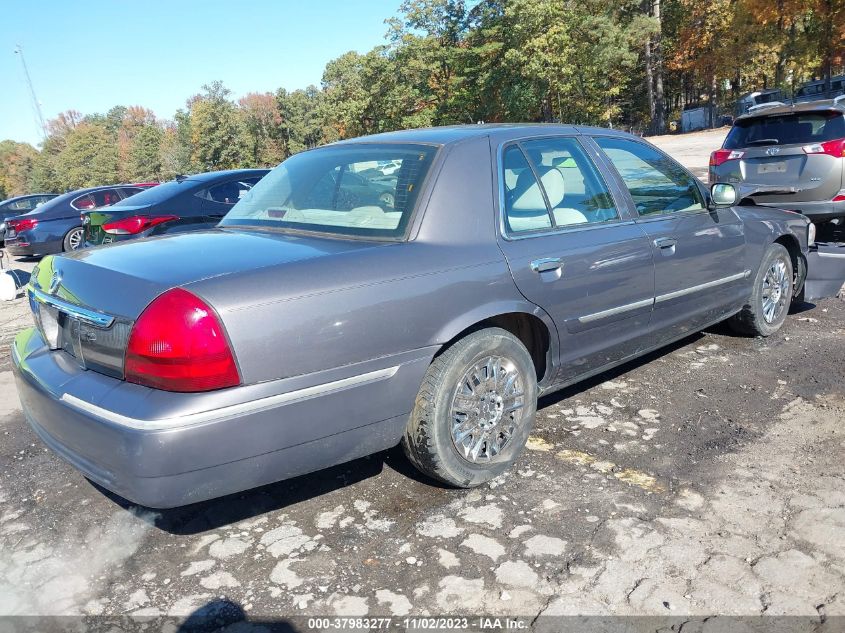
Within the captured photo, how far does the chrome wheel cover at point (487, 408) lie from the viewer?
3.11 metres

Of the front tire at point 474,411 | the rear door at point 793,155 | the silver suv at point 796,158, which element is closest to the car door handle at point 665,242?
the front tire at point 474,411

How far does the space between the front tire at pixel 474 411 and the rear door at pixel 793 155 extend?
5.44 m

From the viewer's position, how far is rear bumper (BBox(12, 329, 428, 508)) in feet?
7.80

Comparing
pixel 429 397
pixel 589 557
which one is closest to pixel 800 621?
pixel 589 557

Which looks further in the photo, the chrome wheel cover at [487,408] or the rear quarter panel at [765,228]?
the rear quarter panel at [765,228]

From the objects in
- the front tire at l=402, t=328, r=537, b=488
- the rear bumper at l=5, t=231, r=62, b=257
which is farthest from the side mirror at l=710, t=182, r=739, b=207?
the rear bumper at l=5, t=231, r=62, b=257

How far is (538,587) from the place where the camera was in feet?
8.11

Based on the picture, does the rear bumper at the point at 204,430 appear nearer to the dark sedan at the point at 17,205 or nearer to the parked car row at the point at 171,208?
the parked car row at the point at 171,208

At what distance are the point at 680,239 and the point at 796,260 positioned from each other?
2.07m

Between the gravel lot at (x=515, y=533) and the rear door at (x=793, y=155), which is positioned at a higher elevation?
the rear door at (x=793, y=155)

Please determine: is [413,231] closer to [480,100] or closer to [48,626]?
[48,626]

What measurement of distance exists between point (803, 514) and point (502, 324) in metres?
1.51

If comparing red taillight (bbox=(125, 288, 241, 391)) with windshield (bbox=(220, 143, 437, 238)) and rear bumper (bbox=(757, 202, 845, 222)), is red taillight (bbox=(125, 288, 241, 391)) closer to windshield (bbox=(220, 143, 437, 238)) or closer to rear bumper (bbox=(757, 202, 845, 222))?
windshield (bbox=(220, 143, 437, 238))

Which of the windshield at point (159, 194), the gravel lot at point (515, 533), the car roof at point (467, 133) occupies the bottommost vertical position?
the gravel lot at point (515, 533)
